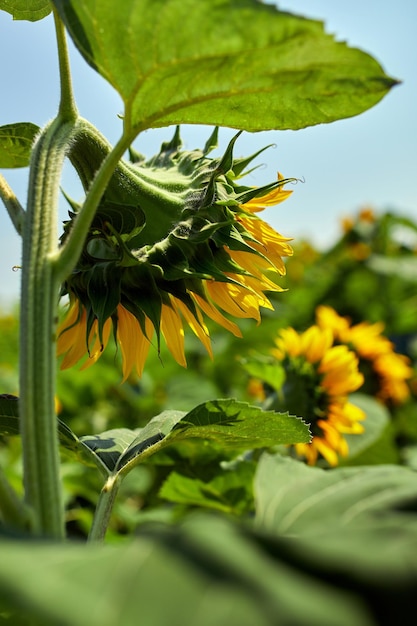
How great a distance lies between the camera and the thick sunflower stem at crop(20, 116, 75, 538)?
61cm

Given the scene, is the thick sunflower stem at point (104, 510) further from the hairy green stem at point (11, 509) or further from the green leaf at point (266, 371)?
the green leaf at point (266, 371)

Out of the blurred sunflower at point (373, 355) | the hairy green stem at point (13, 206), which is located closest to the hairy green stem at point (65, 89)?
the hairy green stem at point (13, 206)

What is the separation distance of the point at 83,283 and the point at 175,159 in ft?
0.86

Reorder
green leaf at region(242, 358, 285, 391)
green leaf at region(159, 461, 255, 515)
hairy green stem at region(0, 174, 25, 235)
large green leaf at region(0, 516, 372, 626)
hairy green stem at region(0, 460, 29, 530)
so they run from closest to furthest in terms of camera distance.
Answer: large green leaf at region(0, 516, 372, 626) → hairy green stem at region(0, 460, 29, 530) → hairy green stem at region(0, 174, 25, 235) → green leaf at region(159, 461, 255, 515) → green leaf at region(242, 358, 285, 391)

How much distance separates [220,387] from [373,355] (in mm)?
998

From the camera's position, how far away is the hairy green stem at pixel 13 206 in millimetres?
791

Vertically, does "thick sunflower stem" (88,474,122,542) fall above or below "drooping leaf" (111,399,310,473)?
below

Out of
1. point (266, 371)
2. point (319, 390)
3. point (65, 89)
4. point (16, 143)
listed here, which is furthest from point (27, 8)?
point (319, 390)

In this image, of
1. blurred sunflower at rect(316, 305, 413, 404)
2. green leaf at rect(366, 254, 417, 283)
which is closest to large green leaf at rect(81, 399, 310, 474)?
blurred sunflower at rect(316, 305, 413, 404)

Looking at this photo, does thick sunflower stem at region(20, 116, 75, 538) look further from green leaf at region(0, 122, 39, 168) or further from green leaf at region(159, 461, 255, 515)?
green leaf at region(159, 461, 255, 515)

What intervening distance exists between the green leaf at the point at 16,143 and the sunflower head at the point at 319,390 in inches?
41.9

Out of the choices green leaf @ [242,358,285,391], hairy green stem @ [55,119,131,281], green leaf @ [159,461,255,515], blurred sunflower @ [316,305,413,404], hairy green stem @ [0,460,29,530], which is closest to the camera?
hairy green stem @ [0,460,29,530]

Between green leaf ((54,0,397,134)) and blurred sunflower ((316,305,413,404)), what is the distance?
1.63 meters

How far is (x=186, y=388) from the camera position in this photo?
2.99 metres
